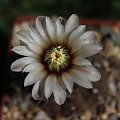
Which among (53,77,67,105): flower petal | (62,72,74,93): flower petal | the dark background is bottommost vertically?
the dark background

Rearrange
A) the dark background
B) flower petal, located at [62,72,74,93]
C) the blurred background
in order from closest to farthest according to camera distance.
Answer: flower petal, located at [62,72,74,93]
the blurred background
the dark background

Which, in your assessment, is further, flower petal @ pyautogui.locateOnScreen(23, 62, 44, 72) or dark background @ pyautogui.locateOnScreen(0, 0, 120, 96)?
dark background @ pyautogui.locateOnScreen(0, 0, 120, 96)

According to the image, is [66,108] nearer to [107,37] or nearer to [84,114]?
[84,114]

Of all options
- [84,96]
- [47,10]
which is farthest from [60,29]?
[47,10]

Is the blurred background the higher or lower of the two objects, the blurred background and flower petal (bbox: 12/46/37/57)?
the lower

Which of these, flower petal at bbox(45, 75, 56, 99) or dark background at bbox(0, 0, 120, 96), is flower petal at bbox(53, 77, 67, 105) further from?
dark background at bbox(0, 0, 120, 96)

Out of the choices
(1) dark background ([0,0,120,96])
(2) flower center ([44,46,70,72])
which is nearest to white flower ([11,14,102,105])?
(2) flower center ([44,46,70,72])

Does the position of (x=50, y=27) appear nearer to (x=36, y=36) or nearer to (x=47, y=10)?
(x=36, y=36)

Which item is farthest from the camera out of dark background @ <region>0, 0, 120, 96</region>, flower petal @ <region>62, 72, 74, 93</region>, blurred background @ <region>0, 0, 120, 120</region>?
dark background @ <region>0, 0, 120, 96</region>

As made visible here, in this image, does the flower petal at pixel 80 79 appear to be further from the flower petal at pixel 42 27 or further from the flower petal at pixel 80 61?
the flower petal at pixel 42 27
